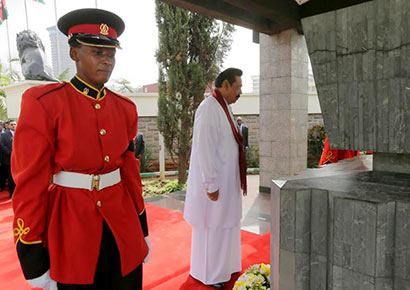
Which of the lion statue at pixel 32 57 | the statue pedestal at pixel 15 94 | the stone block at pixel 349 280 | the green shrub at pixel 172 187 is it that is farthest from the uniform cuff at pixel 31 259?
the lion statue at pixel 32 57

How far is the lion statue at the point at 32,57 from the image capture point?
10078 millimetres

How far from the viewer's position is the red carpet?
261 cm

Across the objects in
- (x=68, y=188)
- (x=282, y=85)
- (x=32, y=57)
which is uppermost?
(x=32, y=57)

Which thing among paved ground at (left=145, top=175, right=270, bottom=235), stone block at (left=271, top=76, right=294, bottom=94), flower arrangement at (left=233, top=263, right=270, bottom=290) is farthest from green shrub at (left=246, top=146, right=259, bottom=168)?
flower arrangement at (left=233, top=263, right=270, bottom=290)

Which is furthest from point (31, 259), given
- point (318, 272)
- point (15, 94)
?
point (15, 94)

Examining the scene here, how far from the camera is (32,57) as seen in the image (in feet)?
33.7

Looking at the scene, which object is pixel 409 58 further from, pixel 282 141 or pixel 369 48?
pixel 282 141

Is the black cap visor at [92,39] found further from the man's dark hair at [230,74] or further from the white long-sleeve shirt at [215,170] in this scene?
the man's dark hair at [230,74]

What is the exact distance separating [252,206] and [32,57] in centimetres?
926

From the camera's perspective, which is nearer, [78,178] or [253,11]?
[78,178]

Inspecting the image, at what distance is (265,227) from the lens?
4098 mm

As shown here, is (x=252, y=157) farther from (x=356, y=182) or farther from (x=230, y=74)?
(x=356, y=182)

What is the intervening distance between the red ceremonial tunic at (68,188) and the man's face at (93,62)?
3.4 inches

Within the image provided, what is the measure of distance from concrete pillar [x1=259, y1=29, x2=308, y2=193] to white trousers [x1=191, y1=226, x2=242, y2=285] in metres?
3.34
